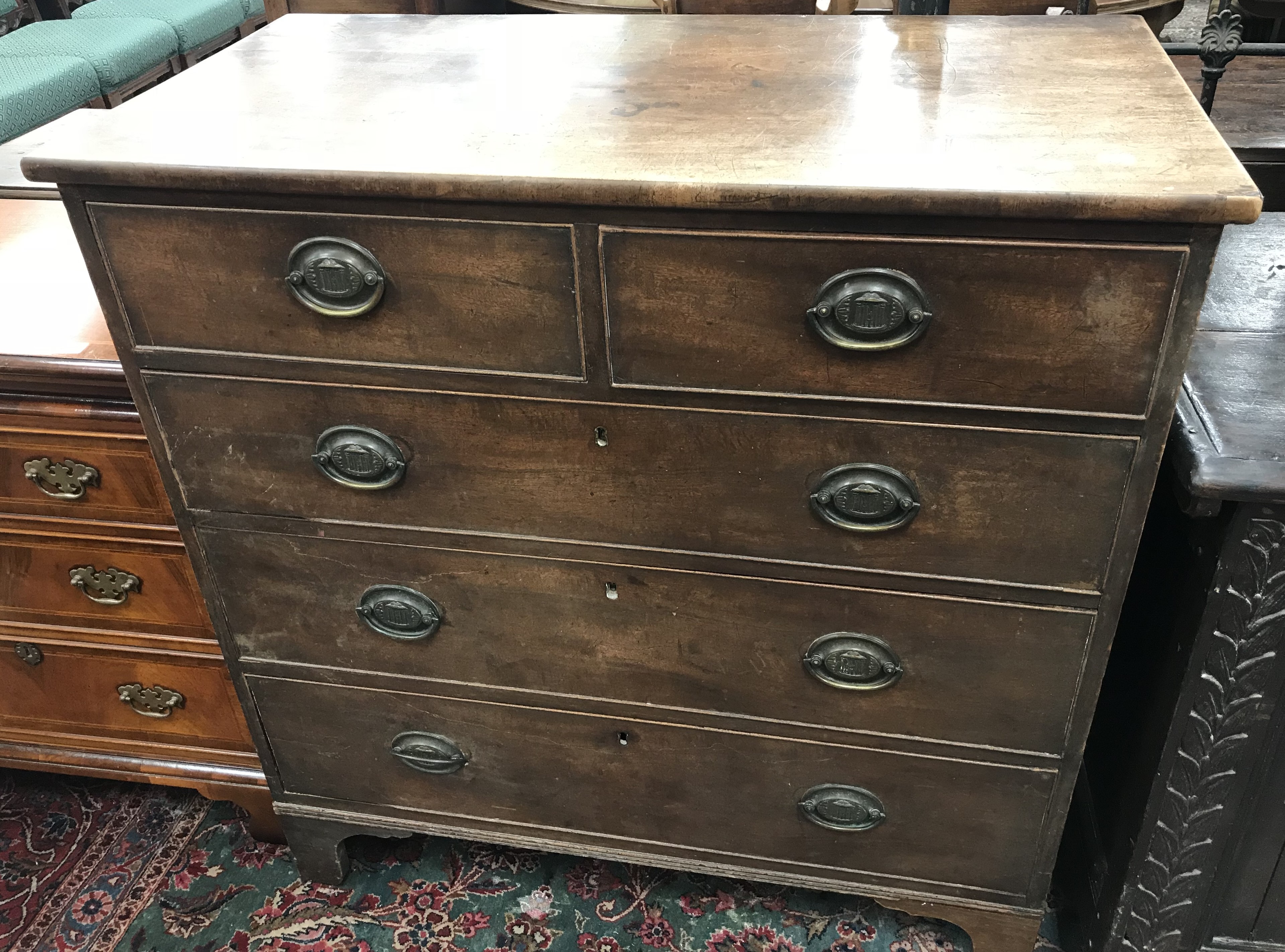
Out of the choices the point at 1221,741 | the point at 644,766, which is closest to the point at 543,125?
the point at 644,766

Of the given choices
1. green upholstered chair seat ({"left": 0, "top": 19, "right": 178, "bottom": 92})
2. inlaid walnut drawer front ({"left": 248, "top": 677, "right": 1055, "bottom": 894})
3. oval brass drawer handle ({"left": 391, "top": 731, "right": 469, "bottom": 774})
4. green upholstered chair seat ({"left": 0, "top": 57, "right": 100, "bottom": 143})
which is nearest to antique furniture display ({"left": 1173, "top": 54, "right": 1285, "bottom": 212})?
inlaid walnut drawer front ({"left": 248, "top": 677, "right": 1055, "bottom": 894})

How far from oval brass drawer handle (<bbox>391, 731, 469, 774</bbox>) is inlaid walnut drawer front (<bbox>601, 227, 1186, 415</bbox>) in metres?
0.66

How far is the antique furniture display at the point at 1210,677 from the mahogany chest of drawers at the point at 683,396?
0.10m

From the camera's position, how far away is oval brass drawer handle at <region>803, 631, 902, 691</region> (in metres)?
1.19

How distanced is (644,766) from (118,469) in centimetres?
79

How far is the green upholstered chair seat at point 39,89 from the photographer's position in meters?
3.34

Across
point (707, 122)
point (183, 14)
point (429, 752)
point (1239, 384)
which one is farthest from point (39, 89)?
point (1239, 384)

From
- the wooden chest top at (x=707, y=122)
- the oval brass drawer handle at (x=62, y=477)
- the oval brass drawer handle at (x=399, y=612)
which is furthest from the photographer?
the oval brass drawer handle at (x=62, y=477)

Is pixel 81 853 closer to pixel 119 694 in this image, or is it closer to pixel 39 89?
pixel 119 694

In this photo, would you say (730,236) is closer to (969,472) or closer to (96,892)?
(969,472)

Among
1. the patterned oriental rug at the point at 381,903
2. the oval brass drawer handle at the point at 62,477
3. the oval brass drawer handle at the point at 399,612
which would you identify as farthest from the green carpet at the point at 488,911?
the oval brass drawer handle at the point at 62,477

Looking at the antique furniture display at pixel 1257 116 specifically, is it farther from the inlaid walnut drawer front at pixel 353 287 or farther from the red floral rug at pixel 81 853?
the red floral rug at pixel 81 853

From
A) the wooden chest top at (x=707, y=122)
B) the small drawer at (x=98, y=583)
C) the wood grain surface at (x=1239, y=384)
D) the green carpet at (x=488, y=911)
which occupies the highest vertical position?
the wooden chest top at (x=707, y=122)

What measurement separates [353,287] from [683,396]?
342 mm
